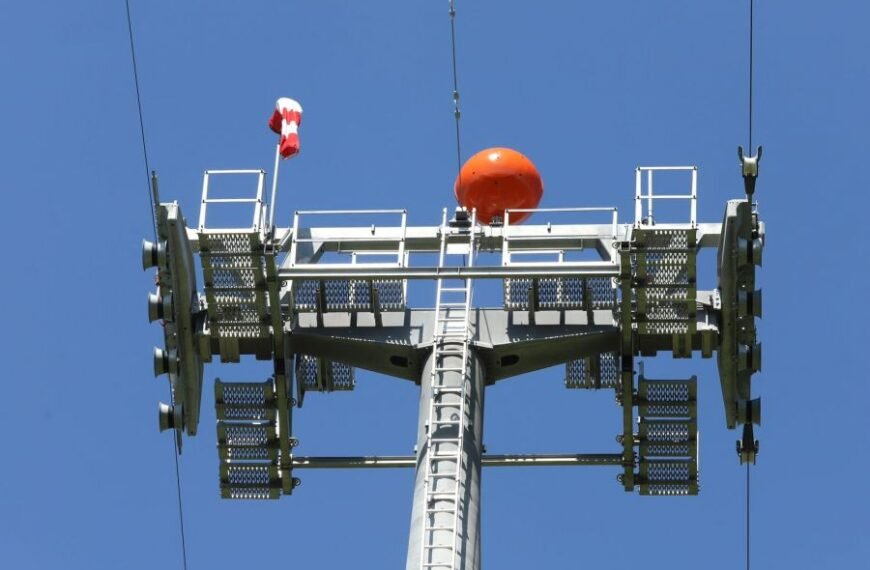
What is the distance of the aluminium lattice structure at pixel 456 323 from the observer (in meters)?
60.7

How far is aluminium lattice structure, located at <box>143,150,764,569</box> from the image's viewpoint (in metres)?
60.7

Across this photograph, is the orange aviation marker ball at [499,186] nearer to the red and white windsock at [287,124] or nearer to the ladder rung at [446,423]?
the red and white windsock at [287,124]

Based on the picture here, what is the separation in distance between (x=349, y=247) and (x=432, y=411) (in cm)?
603

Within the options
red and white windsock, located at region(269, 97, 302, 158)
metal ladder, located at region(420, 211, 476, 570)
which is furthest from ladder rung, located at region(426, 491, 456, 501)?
red and white windsock, located at region(269, 97, 302, 158)

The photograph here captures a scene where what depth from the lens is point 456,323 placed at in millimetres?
62938

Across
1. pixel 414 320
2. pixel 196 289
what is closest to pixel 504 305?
pixel 414 320

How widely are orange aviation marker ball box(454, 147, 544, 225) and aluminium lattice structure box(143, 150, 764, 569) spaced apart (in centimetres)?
69

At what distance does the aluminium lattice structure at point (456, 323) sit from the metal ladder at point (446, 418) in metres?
0.05

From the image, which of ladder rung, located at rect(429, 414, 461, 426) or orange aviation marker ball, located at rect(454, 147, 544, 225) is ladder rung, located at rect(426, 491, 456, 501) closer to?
ladder rung, located at rect(429, 414, 461, 426)

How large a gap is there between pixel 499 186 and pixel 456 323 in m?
4.65

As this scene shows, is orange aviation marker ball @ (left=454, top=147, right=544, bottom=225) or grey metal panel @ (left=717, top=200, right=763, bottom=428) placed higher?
orange aviation marker ball @ (left=454, top=147, right=544, bottom=225)

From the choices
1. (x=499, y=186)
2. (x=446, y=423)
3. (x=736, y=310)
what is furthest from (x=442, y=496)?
(x=499, y=186)

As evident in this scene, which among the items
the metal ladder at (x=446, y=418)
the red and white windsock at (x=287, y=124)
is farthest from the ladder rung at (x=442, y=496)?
the red and white windsock at (x=287, y=124)

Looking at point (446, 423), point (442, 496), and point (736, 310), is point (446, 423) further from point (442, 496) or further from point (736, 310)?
point (736, 310)
